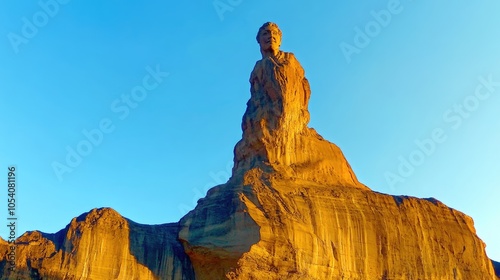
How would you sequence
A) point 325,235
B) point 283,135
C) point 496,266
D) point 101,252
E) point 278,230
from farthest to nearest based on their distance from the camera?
point 496,266, point 283,135, point 325,235, point 101,252, point 278,230

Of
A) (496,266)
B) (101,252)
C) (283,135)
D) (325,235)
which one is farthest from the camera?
(496,266)

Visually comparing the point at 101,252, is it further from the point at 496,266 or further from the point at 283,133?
→ the point at 496,266

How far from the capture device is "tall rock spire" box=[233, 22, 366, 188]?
59188 mm

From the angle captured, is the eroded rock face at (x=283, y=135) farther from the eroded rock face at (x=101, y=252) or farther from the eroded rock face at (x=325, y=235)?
the eroded rock face at (x=101, y=252)

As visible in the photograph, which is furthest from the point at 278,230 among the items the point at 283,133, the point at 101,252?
the point at 101,252

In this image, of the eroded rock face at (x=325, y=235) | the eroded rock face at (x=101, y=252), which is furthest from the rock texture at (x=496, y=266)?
the eroded rock face at (x=101, y=252)

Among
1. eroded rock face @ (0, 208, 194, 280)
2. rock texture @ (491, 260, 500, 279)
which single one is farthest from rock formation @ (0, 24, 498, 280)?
rock texture @ (491, 260, 500, 279)

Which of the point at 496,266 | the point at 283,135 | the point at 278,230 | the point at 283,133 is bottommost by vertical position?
the point at 278,230

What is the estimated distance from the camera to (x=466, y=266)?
197ft

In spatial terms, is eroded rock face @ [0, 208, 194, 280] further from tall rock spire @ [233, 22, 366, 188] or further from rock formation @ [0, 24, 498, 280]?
tall rock spire @ [233, 22, 366, 188]

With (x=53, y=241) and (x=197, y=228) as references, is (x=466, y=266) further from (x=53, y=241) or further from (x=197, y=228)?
(x=53, y=241)

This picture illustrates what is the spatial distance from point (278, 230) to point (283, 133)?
27.0 feet

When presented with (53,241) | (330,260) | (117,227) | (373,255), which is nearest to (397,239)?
(373,255)

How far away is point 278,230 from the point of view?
5388 centimetres
